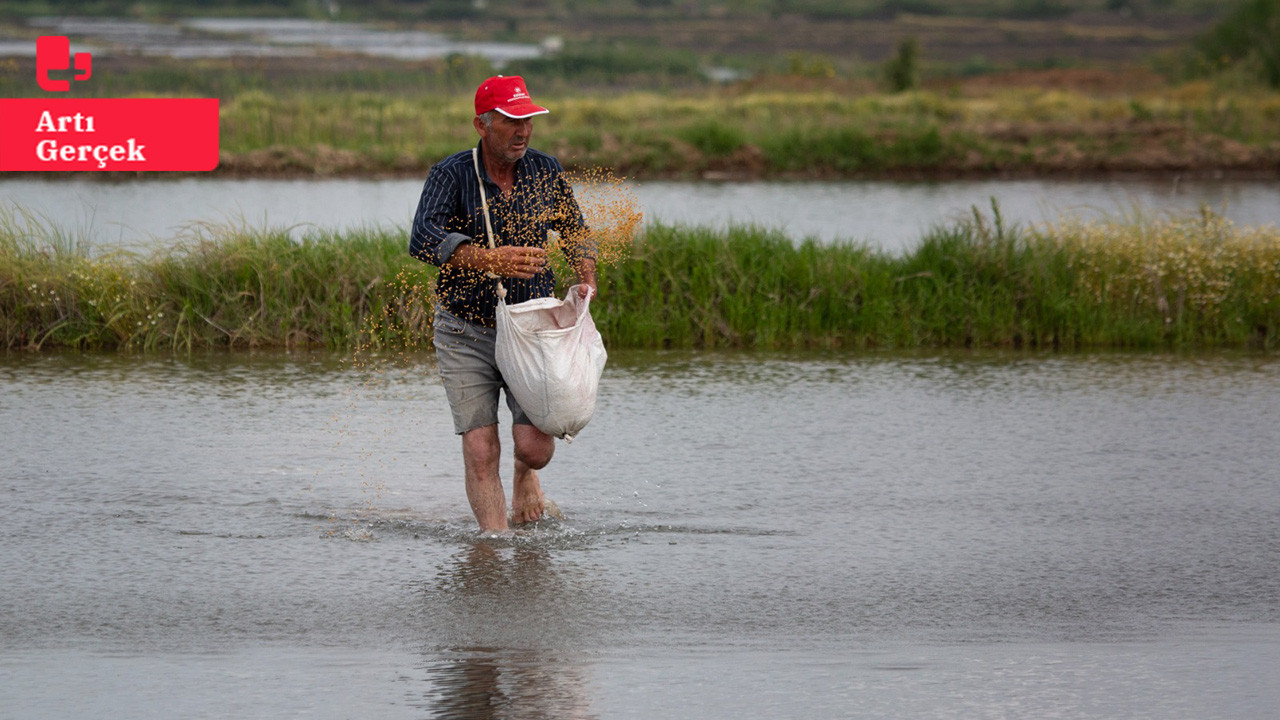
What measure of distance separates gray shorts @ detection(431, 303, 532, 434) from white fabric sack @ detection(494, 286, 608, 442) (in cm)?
12

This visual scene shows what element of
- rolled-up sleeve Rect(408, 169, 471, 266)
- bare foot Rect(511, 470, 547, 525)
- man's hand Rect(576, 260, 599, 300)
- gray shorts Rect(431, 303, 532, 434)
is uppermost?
rolled-up sleeve Rect(408, 169, 471, 266)

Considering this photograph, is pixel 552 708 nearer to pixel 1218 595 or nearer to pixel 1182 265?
pixel 1218 595

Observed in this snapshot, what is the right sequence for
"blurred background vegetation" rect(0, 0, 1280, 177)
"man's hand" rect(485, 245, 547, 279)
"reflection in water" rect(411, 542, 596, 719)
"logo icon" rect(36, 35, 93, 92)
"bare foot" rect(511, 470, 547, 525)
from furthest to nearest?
1. "logo icon" rect(36, 35, 93, 92)
2. "blurred background vegetation" rect(0, 0, 1280, 177)
3. "bare foot" rect(511, 470, 547, 525)
4. "man's hand" rect(485, 245, 547, 279)
5. "reflection in water" rect(411, 542, 596, 719)

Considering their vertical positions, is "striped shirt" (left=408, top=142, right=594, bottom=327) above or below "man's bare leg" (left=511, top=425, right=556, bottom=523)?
above

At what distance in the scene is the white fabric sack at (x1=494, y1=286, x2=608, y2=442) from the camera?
6555 millimetres

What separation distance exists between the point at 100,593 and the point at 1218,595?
412 cm

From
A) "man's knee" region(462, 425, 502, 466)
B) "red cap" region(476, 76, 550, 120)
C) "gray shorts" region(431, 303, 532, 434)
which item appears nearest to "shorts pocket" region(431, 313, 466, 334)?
"gray shorts" region(431, 303, 532, 434)

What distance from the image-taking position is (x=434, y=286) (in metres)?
7.11

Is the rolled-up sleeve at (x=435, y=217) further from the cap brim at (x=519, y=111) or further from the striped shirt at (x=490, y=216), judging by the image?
the cap brim at (x=519, y=111)

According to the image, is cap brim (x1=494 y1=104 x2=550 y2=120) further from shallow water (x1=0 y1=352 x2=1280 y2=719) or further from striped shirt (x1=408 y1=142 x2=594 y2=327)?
shallow water (x1=0 y1=352 x2=1280 y2=719)

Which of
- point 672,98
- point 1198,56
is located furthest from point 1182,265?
point 1198,56

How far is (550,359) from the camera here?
259 inches
